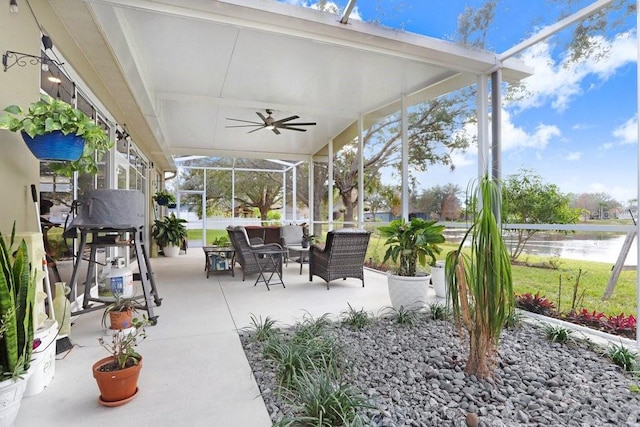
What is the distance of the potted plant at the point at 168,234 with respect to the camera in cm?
857

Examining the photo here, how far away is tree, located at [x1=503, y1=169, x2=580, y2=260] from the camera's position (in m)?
3.56

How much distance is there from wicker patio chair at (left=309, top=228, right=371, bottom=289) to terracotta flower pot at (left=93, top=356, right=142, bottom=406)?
319 cm

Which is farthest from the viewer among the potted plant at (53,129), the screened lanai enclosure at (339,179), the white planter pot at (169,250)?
the white planter pot at (169,250)

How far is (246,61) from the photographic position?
15.0 feet

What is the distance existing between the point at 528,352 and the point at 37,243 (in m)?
3.67

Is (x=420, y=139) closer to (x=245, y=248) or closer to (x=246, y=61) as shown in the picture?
(x=246, y=61)

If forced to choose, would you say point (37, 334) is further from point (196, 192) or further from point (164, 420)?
point (196, 192)

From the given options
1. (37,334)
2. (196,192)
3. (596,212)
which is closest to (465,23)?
(596,212)

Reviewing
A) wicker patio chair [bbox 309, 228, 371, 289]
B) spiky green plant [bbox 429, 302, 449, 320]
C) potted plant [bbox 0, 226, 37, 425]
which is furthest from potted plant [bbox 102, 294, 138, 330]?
spiky green plant [bbox 429, 302, 449, 320]

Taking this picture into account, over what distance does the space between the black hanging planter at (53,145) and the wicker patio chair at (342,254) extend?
3214mm

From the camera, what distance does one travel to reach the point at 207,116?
7.09m

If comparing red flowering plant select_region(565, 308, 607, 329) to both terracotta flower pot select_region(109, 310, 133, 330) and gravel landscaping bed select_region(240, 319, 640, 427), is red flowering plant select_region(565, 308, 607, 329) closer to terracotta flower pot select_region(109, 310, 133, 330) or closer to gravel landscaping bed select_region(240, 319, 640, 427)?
gravel landscaping bed select_region(240, 319, 640, 427)

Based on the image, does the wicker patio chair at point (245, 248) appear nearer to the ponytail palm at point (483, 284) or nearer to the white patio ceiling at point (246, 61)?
the white patio ceiling at point (246, 61)

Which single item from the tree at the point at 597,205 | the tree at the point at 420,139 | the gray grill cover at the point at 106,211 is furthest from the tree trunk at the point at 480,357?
the tree at the point at 420,139
